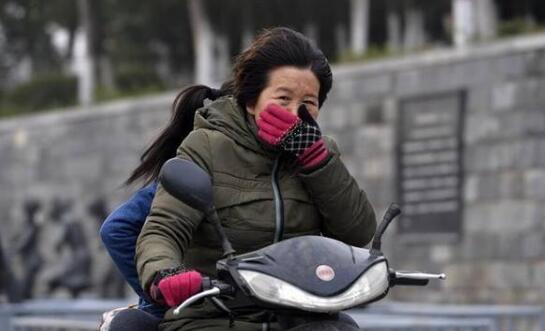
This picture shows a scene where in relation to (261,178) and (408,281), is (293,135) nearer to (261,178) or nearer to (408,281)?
(261,178)

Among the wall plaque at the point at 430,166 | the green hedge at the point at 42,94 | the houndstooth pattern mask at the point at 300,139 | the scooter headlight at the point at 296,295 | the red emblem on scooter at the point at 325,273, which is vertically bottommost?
the green hedge at the point at 42,94

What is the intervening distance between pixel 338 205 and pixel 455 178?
38.5 feet

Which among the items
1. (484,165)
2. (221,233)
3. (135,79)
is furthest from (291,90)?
(135,79)

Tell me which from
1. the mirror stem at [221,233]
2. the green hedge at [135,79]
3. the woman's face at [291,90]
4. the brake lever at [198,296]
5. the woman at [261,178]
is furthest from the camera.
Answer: the green hedge at [135,79]

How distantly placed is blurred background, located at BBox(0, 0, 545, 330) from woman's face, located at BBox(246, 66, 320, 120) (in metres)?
9.72

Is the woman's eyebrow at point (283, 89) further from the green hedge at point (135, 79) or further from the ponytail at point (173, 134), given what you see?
the green hedge at point (135, 79)

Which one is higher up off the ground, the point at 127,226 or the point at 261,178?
the point at 261,178

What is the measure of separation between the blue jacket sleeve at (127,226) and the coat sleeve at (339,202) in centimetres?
54

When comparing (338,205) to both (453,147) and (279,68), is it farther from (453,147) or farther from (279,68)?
(453,147)

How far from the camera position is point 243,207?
11.0ft

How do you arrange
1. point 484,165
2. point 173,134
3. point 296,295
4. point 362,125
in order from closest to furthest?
point 296,295 → point 173,134 → point 484,165 → point 362,125

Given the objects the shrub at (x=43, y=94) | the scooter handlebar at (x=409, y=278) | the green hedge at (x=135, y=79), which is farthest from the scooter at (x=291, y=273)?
the shrub at (x=43, y=94)

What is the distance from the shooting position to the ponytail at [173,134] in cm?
387

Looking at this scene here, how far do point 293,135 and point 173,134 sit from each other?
2.16 ft
